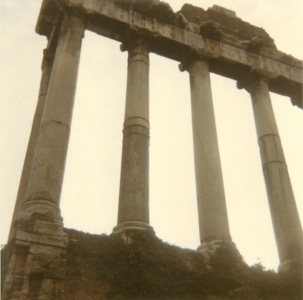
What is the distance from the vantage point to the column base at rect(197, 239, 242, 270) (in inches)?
522

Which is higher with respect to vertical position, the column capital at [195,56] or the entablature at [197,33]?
the entablature at [197,33]

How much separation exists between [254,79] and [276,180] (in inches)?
223

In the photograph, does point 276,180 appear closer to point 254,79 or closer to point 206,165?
point 206,165

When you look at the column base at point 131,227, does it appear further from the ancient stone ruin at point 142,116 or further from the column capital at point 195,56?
the column capital at point 195,56

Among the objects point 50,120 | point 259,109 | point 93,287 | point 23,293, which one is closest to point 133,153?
point 50,120

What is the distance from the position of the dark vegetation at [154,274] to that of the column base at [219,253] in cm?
3

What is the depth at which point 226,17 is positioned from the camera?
21.9 meters

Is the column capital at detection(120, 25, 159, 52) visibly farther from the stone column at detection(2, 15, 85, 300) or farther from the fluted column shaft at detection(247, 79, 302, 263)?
the fluted column shaft at detection(247, 79, 302, 263)

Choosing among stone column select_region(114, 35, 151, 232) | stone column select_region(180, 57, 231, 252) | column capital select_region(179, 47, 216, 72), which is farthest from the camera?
column capital select_region(179, 47, 216, 72)

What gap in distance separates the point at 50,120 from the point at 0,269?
483 centimetres

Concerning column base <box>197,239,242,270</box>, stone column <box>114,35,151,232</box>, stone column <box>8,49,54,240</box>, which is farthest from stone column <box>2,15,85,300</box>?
column base <box>197,239,242,270</box>

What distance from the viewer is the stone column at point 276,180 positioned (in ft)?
49.5

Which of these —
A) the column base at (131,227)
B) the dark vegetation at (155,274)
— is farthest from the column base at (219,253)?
the column base at (131,227)

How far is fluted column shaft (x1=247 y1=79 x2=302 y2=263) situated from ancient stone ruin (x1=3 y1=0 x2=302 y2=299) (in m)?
0.04
